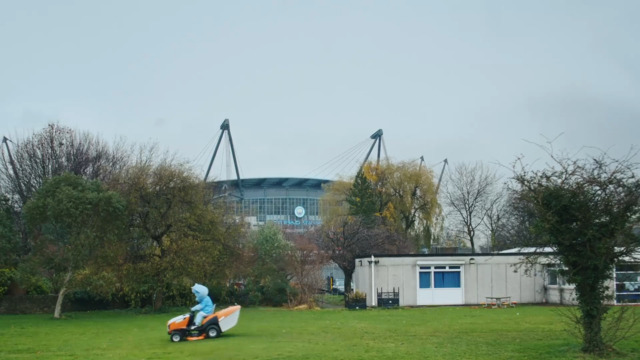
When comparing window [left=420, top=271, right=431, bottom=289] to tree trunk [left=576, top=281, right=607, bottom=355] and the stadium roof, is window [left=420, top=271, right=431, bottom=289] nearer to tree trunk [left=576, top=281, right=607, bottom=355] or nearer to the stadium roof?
tree trunk [left=576, top=281, right=607, bottom=355]

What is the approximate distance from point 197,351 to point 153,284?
1797 cm

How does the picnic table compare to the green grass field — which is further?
the picnic table

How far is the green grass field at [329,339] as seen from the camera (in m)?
15.7

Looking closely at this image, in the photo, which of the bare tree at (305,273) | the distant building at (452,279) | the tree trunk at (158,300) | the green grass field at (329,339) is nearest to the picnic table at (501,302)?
the distant building at (452,279)

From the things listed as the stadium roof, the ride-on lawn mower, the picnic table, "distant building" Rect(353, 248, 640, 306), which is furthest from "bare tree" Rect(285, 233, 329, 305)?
the stadium roof

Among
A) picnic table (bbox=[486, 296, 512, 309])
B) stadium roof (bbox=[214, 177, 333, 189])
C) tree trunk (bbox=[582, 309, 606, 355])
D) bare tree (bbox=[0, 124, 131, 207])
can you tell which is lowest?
picnic table (bbox=[486, 296, 512, 309])

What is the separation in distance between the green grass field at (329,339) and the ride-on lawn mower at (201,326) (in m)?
0.35

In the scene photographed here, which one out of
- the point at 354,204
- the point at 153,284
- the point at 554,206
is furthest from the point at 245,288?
the point at 554,206

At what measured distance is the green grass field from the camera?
51.4 feet

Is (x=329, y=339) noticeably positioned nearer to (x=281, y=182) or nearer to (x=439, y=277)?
(x=439, y=277)

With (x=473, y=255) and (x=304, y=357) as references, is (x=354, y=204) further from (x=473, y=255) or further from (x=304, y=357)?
(x=304, y=357)

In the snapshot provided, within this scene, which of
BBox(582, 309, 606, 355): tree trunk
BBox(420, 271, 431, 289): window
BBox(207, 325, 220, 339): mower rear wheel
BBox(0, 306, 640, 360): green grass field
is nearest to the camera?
BBox(582, 309, 606, 355): tree trunk

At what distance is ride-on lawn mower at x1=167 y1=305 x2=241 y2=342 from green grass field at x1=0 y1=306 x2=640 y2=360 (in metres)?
0.35

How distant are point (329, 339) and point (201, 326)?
13.1ft
